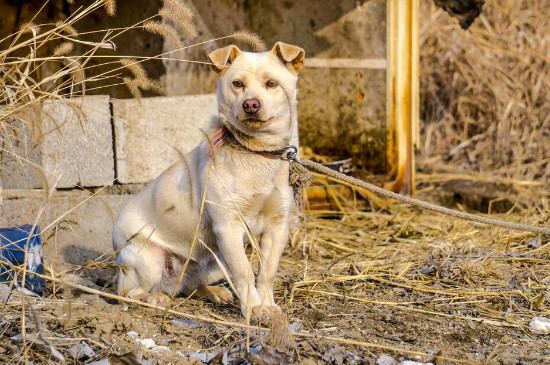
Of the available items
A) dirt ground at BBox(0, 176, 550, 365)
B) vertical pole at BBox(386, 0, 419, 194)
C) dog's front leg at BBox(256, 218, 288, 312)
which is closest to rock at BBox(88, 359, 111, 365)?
dirt ground at BBox(0, 176, 550, 365)

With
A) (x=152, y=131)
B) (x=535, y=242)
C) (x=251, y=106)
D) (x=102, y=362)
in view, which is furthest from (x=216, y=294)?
(x=535, y=242)

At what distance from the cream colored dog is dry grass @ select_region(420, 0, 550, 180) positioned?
15.3ft

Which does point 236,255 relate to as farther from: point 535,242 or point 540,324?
point 535,242

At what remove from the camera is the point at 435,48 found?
9258 millimetres

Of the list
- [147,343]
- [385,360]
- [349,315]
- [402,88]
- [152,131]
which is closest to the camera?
[385,360]

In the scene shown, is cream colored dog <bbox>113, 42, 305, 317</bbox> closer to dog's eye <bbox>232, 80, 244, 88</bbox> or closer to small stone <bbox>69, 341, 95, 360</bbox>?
dog's eye <bbox>232, 80, 244, 88</bbox>

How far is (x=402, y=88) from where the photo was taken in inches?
257

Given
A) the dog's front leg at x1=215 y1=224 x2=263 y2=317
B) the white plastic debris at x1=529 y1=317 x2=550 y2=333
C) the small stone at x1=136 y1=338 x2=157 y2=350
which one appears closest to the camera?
the small stone at x1=136 y1=338 x2=157 y2=350

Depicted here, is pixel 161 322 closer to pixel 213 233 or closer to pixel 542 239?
pixel 213 233

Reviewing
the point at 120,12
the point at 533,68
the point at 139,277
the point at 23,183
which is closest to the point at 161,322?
the point at 139,277

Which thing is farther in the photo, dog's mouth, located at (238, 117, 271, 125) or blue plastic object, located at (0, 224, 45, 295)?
blue plastic object, located at (0, 224, 45, 295)

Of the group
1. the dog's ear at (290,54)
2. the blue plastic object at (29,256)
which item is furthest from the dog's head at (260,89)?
the blue plastic object at (29,256)

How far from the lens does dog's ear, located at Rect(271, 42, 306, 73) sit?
382 centimetres

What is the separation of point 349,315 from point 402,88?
3252mm
